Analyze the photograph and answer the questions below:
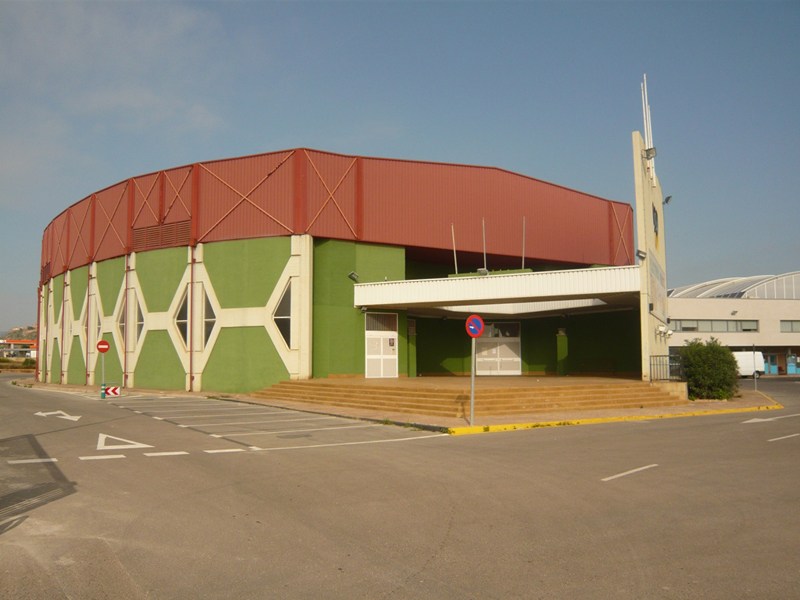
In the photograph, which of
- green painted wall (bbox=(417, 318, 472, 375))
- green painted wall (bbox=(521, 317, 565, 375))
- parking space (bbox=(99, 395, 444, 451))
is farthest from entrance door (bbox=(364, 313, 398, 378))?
green painted wall (bbox=(521, 317, 565, 375))

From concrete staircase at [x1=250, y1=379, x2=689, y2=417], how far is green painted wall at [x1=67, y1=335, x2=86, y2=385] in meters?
21.9

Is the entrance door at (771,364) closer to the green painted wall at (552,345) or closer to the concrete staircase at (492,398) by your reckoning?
the green painted wall at (552,345)

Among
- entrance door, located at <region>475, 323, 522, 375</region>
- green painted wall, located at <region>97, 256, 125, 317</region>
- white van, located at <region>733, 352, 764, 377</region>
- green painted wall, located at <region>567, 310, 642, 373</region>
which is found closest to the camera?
green painted wall, located at <region>567, 310, 642, 373</region>

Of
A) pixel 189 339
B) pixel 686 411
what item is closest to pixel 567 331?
pixel 686 411

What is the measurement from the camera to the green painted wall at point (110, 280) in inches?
1377

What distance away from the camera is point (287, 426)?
53.7 feet

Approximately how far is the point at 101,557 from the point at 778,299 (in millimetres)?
64891

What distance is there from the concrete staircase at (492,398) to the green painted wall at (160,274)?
36.8ft

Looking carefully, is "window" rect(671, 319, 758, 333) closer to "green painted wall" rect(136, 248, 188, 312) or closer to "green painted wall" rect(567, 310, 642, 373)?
"green painted wall" rect(567, 310, 642, 373)

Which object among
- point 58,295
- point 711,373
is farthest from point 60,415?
point 58,295

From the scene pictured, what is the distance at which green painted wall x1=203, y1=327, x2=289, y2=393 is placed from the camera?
28.1 metres

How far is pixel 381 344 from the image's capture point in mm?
29609

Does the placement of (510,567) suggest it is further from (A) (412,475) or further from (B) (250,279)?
(B) (250,279)

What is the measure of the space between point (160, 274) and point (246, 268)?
19.6 feet
